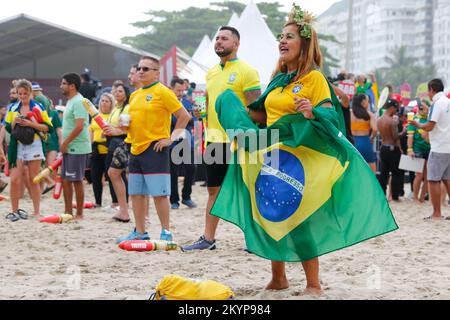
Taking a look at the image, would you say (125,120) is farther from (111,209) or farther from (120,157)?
(111,209)

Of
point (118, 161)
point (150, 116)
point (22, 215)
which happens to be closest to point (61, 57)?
point (22, 215)

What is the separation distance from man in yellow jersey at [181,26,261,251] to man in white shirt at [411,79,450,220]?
425cm

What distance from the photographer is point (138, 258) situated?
7047mm

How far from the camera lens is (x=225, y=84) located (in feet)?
23.6

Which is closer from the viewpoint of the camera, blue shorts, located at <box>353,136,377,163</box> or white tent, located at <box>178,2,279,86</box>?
blue shorts, located at <box>353,136,377,163</box>

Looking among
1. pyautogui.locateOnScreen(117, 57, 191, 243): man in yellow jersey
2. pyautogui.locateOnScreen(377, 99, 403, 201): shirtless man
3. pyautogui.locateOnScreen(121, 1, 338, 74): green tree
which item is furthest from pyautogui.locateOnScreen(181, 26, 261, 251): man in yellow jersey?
pyautogui.locateOnScreen(121, 1, 338, 74): green tree

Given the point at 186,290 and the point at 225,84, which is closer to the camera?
the point at 186,290

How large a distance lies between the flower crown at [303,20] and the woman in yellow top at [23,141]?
5183mm

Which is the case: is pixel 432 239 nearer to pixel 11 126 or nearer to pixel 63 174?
pixel 63 174

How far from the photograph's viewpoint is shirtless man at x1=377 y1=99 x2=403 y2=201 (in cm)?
1335

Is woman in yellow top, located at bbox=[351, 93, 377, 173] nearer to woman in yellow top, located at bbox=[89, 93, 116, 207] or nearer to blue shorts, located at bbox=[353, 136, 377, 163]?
blue shorts, located at bbox=[353, 136, 377, 163]

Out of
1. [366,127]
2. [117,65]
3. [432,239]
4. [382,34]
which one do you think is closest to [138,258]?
[432,239]

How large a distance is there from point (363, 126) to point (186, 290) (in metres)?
8.39
